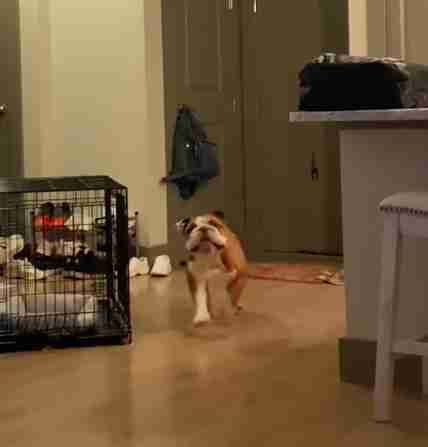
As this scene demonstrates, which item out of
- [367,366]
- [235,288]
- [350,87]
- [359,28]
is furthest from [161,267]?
[350,87]

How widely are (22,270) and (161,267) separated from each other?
2.47ft

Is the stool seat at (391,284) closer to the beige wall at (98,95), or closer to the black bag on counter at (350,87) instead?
Result: the black bag on counter at (350,87)

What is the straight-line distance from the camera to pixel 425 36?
318cm

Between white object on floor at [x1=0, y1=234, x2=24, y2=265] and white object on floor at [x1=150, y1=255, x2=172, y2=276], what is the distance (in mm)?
728

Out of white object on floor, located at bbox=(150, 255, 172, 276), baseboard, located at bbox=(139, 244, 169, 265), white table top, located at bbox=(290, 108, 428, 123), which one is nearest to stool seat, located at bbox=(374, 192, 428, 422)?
white table top, located at bbox=(290, 108, 428, 123)

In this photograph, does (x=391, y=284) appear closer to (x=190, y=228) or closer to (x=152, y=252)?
(x=190, y=228)

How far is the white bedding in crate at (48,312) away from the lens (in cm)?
344

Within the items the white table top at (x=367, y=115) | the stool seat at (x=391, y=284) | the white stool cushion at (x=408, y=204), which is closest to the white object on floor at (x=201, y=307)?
the white table top at (x=367, y=115)

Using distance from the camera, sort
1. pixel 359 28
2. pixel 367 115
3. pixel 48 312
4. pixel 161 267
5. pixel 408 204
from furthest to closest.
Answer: pixel 161 267 < pixel 48 312 < pixel 359 28 < pixel 367 115 < pixel 408 204

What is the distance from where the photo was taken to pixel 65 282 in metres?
4.57

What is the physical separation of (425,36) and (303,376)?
4.07ft

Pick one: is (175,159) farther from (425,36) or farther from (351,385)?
(351,385)

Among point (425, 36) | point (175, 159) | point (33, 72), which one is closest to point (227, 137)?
point (175, 159)

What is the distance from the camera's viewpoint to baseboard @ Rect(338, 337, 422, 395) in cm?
266
